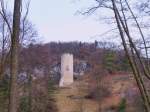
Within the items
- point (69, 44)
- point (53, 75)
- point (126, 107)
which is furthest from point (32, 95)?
point (69, 44)

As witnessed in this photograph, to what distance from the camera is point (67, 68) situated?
225ft

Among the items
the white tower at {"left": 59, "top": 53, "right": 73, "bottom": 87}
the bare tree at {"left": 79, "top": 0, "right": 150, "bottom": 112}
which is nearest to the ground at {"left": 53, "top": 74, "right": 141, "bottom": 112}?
the white tower at {"left": 59, "top": 53, "right": 73, "bottom": 87}

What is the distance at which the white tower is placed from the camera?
68125 mm

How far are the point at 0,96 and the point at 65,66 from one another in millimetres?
32944

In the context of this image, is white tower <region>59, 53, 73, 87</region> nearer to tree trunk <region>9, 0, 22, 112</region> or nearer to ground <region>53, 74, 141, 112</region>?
ground <region>53, 74, 141, 112</region>

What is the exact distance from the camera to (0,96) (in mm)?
36031

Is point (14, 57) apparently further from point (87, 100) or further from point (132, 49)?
point (87, 100)

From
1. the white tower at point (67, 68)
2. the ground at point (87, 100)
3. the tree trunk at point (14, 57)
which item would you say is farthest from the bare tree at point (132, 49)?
the white tower at point (67, 68)

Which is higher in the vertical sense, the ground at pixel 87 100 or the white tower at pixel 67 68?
the white tower at pixel 67 68

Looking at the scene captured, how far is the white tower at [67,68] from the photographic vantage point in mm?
68125

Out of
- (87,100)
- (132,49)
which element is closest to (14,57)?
(132,49)

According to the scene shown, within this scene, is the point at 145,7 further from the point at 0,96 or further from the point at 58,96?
the point at 58,96

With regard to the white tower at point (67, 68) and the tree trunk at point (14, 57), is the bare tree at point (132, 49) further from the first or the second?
the white tower at point (67, 68)

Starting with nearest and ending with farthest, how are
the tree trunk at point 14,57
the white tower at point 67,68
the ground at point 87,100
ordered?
the tree trunk at point 14,57 → the ground at point 87,100 → the white tower at point 67,68
